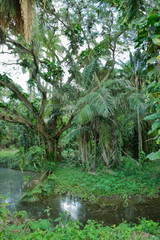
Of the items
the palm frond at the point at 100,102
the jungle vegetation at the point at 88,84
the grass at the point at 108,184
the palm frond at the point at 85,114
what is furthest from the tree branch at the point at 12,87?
the grass at the point at 108,184

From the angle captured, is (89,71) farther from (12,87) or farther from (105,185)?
(105,185)

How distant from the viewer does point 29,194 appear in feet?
19.7

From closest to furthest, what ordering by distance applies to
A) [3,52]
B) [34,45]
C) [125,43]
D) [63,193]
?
1. [63,193]
2. [34,45]
3. [3,52]
4. [125,43]

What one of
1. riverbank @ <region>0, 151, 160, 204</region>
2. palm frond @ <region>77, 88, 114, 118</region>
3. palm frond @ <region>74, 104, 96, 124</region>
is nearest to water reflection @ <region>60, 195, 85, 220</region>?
riverbank @ <region>0, 151, 160, 204</region>

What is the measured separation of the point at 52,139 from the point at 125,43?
6238 millimetres

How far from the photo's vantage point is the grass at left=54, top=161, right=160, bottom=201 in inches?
229

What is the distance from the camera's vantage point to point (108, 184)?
244 inches

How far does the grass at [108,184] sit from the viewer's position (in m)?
5.82

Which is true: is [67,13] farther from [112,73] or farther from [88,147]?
[88,147]

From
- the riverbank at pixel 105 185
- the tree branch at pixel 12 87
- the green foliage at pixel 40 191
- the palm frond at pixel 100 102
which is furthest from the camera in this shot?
the tree branch at pixel 12 87

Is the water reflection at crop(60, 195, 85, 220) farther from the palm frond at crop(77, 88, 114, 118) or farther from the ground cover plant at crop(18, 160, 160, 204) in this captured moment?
the palm frond at crop(77, 88, 114, 118)

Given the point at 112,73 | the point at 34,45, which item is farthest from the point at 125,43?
the point at 34,45

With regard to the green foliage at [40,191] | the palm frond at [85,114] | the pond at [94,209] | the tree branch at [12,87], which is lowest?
the pond at [94,209]

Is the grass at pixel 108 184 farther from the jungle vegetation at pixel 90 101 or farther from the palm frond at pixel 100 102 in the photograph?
the palm frond at pixel 100 102
